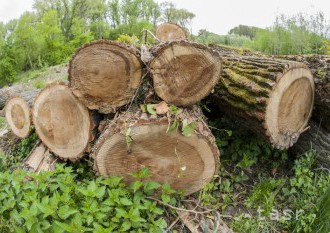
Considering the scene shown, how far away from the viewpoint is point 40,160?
10.5 feet

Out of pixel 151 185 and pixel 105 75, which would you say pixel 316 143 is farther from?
pixel 105 75

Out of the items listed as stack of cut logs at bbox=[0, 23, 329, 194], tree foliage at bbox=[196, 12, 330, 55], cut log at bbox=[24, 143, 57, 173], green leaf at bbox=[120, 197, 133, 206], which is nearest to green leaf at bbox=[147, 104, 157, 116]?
stack of cut logs at bbox=[0, 23, 329, 194]

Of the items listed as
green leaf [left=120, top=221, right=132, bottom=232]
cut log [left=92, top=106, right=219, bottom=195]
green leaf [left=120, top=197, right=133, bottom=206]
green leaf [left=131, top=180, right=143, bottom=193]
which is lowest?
green leaf [left=120, top=221, right=132, bottom=232]

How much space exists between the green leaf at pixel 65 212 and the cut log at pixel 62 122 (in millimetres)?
899

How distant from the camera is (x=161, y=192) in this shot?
8.58 feet

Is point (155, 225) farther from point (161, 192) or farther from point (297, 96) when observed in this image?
point (297, 96)

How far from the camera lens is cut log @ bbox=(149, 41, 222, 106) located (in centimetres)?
259

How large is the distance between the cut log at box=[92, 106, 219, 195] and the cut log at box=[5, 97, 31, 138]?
1477 mm

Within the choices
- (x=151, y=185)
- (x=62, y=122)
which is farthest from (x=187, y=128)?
(x=62, y=122)

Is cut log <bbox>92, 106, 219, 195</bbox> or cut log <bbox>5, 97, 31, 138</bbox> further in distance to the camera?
cut log <bbox>5, 97, 31, 138</bbox>

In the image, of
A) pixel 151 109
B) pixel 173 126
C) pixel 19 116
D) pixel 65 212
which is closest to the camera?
pixel 65 212

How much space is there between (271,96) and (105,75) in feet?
4.25

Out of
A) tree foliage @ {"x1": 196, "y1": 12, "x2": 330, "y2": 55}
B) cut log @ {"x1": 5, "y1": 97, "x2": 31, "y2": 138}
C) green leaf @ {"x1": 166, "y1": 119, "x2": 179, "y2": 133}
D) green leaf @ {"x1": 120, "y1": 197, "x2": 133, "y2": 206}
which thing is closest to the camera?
green leaf @ {"x1": 120, "y1": 197, "x2": 133, "y2": 206}

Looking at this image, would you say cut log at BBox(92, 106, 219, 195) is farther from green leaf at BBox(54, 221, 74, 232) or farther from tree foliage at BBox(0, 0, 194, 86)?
tree foliage at BBox(0, 0, 194, 86)
